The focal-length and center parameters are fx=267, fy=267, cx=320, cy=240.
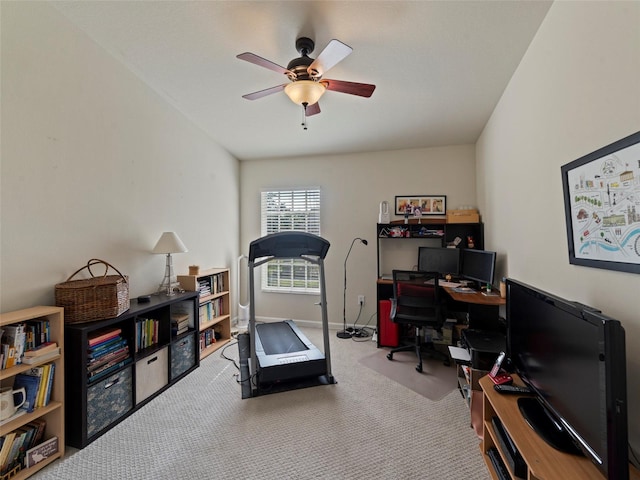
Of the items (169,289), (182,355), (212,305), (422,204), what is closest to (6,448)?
(182,355)

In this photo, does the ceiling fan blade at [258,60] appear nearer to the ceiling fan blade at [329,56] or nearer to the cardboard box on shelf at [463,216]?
the ceiling fan blade at [329,56]

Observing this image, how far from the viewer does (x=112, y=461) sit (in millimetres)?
1664

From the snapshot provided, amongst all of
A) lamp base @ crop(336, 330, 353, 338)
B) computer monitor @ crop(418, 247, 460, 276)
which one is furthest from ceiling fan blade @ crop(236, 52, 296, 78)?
lamp base @ crop(336, 330, 353, 338)

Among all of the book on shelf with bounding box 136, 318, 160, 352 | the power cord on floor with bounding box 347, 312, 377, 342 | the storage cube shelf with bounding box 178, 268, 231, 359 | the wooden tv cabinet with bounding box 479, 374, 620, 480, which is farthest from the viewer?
the power cord on floor with bounding box 347, 312, 377, 342

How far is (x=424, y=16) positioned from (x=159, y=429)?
134 inches

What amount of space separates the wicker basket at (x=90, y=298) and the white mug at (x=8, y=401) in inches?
16.7

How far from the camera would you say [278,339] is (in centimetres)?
321

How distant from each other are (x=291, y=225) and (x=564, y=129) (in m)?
3.48

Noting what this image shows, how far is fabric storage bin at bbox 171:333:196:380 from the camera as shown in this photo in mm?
2582

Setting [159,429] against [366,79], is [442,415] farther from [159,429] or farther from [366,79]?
[366,79]

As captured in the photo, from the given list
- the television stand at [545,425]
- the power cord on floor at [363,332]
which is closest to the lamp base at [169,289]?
the power cord on floor at [363,332]

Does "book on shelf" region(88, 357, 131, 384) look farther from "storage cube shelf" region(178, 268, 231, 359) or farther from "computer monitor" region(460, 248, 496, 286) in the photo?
"computer monitor" region(460, 248, 496, 286)

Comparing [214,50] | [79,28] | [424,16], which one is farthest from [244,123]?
[424,16]

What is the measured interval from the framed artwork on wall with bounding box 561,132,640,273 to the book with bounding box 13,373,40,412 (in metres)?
3.14
